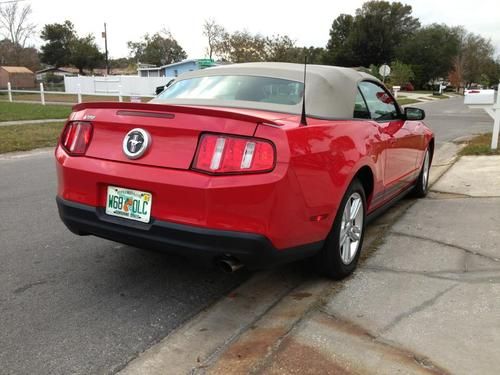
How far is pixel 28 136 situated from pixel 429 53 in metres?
81.0

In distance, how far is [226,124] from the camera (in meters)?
2.83

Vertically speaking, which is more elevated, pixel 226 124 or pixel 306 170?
pixel 226 124

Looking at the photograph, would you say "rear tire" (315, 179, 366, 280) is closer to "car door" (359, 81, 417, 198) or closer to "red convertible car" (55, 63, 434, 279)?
"red convertible car" (55, 63, 434, 279)

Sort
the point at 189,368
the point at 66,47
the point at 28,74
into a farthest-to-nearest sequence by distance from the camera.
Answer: the point at 66,47, the point at 28,74, the point at 189,368

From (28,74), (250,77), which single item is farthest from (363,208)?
(28,74)

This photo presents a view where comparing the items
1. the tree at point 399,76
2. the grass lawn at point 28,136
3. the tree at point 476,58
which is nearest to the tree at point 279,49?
the tree at point 399,76

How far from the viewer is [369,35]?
83.0 meters

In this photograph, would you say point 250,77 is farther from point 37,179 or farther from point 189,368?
point 37,179

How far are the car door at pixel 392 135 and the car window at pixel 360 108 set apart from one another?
0.09 metres

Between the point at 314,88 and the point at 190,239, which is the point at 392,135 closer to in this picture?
the point at 314,88

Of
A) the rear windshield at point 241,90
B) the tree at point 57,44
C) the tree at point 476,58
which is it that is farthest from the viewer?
the tree at point 476,58

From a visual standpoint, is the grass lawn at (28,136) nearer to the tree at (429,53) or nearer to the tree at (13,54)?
the tree at (13,54)

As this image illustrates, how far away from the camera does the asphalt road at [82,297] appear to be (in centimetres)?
272

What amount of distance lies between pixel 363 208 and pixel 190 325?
1624 mm
